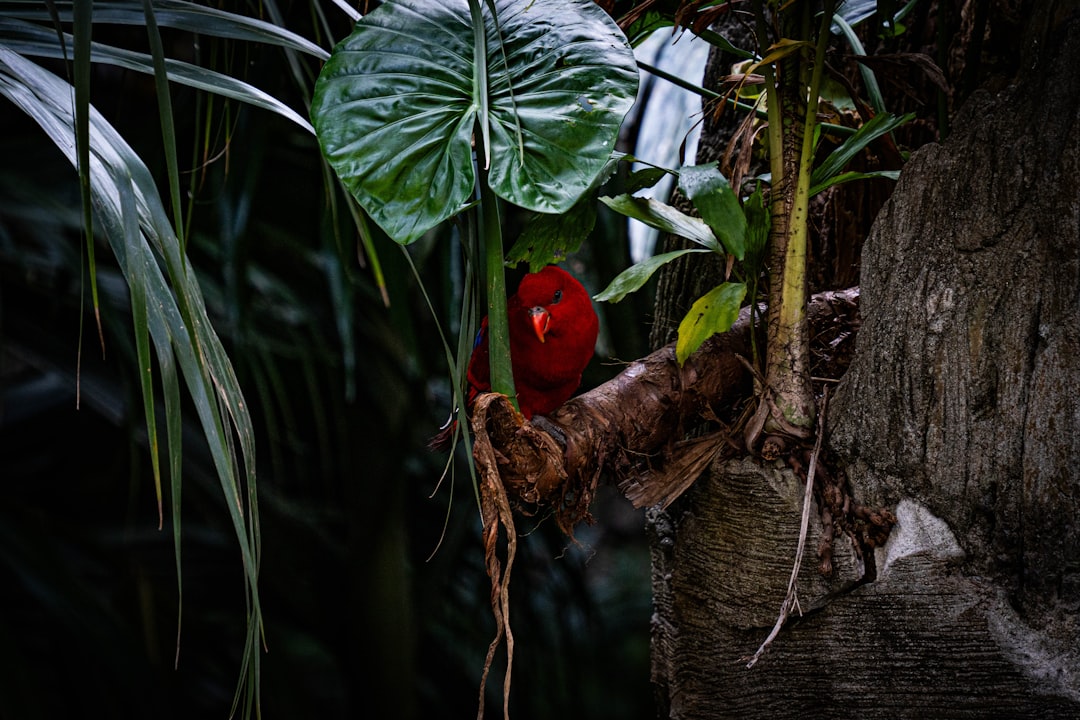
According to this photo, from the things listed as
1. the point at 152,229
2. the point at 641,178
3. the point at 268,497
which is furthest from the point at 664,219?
the point at 268,497

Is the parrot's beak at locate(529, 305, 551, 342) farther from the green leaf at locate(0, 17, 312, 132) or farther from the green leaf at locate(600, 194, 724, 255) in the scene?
the green leaf at locate(0, 17, 312, 132)

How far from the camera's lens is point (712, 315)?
2.31 feet

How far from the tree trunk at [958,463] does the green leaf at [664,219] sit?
143mm

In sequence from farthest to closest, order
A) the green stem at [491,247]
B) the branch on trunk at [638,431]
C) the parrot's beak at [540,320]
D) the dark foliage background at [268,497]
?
the dark foliage background at [268,497]
the parrot's beak at [540,320]
the branch on trunk at [638,431]
the green stem at [491,247]

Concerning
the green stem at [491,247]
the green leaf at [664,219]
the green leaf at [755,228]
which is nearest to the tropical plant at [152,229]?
the green stem at [491,247]

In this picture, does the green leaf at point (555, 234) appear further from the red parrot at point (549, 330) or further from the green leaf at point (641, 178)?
the red parrot at point (549, 330)

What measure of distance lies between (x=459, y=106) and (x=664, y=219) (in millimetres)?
231

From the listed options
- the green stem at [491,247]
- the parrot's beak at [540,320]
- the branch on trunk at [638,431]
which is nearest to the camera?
the green stem at [491,247]

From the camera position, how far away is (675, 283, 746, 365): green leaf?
2.28 feet

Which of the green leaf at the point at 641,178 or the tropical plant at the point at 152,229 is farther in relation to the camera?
the green leaf at the point at 641,178

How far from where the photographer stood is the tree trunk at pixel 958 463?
25.1 inches

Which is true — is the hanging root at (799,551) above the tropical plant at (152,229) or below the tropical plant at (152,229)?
below

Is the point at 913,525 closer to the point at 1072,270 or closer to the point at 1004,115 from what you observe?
the point at 1072,270

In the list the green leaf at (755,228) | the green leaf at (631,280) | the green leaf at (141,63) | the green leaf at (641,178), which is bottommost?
the green leaf at (631,280)
